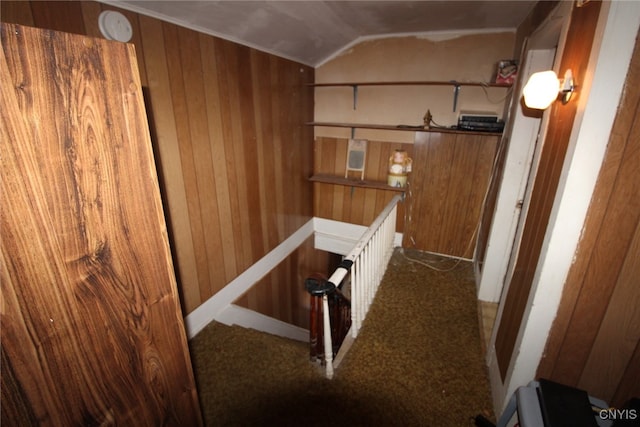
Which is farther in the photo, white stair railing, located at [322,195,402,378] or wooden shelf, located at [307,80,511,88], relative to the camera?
wooden shelf, located at [307,80,511,88]

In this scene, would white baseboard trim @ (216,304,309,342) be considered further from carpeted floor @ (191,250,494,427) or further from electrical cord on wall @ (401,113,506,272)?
electrical cord on wall @ (401,113,506,272)

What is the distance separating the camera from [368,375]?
170 centimetres

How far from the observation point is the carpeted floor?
59.1 inches

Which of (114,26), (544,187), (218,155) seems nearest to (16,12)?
(114,26)

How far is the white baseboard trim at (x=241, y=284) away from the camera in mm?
2188

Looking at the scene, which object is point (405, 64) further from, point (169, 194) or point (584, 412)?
point (584, 412)

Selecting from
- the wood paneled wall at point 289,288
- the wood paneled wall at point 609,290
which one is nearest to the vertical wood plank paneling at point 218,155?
the wood paneled wall at point 289,288

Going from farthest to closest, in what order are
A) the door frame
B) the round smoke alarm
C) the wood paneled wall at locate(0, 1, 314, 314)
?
the wood paneled wall at locate(0, 1, 314, 314) → the round smoke alarm → the door frame

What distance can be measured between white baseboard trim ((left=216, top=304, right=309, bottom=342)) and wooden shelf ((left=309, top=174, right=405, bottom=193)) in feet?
5.33

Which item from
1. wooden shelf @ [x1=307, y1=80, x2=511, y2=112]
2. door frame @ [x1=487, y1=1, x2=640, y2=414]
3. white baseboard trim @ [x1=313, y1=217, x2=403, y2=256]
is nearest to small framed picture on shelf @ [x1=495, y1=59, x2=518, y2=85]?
wooden shelf @ [x1=307, y1=80, x2=511, y2=112]

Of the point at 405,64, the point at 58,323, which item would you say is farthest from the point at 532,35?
the point at 58,323

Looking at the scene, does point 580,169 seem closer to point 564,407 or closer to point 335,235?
point 564,407

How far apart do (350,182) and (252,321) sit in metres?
1.78

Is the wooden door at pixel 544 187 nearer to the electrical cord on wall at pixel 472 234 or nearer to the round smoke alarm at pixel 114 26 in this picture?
the electrical cord on wall at pixel 472 234
